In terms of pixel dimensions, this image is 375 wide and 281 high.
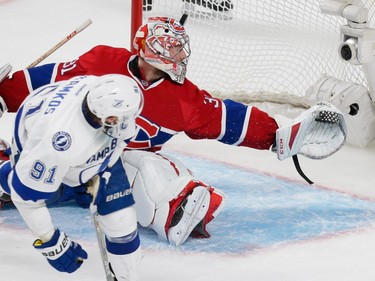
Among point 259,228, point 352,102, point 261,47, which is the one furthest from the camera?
point 261,47

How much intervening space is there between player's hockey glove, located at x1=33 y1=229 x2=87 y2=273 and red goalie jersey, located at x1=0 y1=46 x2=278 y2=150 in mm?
576

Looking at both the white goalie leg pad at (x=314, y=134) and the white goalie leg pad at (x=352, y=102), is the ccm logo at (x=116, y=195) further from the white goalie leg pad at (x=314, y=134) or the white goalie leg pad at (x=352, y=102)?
the white goalie leg pad at (x=352, y=102)

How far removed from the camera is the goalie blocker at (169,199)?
3.16m

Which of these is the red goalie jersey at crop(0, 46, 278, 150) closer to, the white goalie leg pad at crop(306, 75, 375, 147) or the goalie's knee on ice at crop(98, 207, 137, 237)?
the goalie's knee on ice at crop(98, 207, 137, 237)

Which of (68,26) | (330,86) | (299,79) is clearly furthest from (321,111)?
(68,26)

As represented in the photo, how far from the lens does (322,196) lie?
359 centimetres

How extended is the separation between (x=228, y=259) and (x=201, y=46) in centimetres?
164

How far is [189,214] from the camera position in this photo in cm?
316

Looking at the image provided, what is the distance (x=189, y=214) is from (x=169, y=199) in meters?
0.07

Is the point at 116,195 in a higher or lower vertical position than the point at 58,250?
higher

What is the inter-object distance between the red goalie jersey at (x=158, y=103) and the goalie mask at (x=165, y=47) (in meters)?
0.06

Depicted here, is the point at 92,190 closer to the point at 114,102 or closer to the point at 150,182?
the point at 114,102

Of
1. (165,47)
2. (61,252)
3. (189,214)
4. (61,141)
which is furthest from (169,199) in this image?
(61,141)

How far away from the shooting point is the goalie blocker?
125 inches
